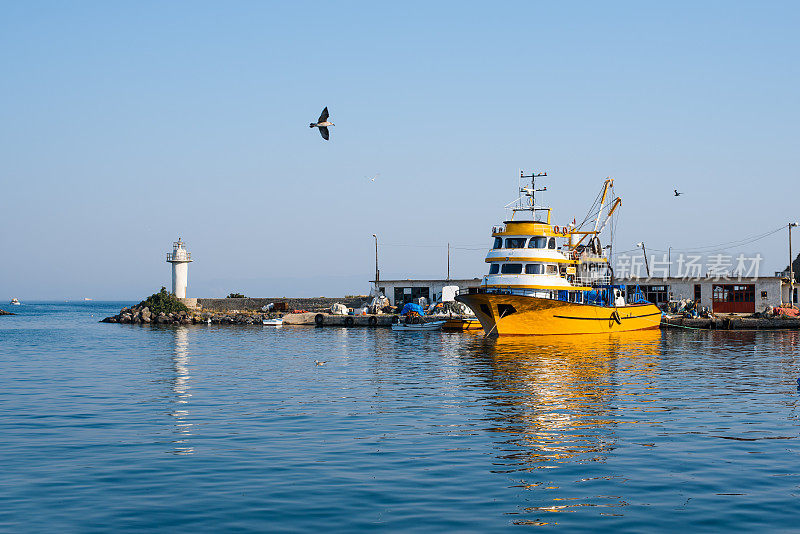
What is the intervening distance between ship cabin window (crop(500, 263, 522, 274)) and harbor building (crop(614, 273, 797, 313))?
34.3 meters

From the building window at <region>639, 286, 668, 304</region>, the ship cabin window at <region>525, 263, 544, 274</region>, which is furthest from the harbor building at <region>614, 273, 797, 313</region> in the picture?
the ship cabin window at <region>525, 263, 544, 274</region>

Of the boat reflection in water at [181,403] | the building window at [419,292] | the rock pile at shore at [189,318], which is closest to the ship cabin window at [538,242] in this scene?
the boat reflection in water at [181,403]

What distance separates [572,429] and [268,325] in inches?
2811

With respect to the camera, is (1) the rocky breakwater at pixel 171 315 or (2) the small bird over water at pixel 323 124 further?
(1) the rocky breakwater at pixel 171 315

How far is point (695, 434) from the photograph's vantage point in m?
18.3

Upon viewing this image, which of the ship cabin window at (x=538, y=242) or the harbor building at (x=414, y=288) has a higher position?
the ship cabin window at (x=538, y=242)

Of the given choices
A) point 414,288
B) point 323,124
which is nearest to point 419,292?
point 414,288

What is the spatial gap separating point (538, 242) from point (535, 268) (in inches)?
80.1

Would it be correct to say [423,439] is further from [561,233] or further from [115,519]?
[561,233]

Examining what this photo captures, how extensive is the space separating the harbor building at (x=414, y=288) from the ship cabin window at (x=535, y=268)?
36737mm

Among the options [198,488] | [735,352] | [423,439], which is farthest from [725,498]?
[735,352]

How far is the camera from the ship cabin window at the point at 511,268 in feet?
177

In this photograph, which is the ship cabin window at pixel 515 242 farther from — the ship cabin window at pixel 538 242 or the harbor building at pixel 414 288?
the harbor building at pixel 414 288

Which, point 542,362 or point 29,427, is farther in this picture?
point 542,362
